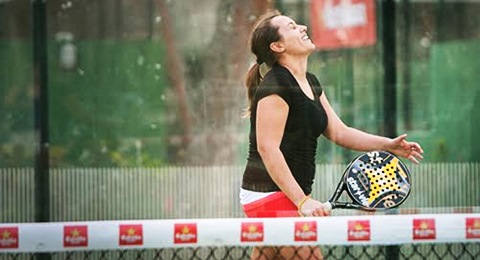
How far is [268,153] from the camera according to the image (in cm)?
443

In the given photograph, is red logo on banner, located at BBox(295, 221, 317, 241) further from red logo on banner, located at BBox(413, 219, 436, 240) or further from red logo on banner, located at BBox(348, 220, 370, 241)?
red logo on banner, located at BBox(413, 219, 436, 240)

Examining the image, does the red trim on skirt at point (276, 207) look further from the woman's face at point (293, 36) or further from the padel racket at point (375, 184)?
the woman's face at point (293, 36)

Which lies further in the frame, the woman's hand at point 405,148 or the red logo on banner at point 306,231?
the woman's hand at point 405,148

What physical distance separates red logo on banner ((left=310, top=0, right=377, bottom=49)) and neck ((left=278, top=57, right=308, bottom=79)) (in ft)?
0.32

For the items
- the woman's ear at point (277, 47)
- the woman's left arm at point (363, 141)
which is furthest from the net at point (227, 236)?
the woman's ear at point (277, 47)

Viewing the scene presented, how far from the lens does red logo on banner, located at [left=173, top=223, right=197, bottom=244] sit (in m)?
4.43

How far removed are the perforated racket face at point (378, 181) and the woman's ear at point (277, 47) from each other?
1.85 feet

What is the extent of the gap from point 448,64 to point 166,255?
1.46 m

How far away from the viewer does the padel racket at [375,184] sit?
4.52 meters

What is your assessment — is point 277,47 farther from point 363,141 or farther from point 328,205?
point 328,205

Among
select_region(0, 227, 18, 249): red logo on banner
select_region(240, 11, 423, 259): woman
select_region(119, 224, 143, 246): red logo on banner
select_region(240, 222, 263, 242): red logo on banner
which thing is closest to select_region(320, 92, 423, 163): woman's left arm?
select_region(240, 11, 423, 259): woman

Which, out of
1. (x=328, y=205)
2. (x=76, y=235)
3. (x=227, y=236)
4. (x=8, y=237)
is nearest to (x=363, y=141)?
(x=328, y=205)

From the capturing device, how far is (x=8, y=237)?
4445 millimetres

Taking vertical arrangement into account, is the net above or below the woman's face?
below
